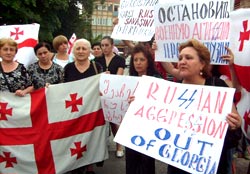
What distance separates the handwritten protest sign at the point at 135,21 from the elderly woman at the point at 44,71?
97 centimetres

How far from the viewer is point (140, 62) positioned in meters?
3.61

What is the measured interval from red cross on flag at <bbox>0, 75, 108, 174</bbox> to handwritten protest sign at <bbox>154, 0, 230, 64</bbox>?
0.92 m

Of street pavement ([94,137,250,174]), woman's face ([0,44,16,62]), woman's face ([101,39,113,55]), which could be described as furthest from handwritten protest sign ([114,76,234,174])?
woman's face ([101,39,113,55])

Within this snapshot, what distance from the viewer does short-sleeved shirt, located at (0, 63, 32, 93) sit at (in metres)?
4.11

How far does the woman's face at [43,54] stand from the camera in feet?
14.6

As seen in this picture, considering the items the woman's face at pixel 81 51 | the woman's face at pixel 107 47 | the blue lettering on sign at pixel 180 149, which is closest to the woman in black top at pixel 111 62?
the woman's face at pixel 107 47

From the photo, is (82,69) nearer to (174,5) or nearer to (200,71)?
(174,5)

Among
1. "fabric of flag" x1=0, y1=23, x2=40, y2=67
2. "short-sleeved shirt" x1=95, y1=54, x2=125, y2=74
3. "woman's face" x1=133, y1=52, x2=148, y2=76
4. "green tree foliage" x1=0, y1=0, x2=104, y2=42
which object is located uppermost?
"green tree foliage" x1=0, y1=0, x2=104, y2=42

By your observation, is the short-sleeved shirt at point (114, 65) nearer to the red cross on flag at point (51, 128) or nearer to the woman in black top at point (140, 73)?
the red cross on flag at point (51, 128)

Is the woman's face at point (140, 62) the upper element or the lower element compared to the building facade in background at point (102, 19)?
lower

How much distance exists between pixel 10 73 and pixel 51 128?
751 mm

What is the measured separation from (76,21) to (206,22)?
25.7 metres

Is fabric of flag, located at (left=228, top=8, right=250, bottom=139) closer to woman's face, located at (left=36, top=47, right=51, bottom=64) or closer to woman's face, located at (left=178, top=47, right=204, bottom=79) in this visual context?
woman's face, located at (left=178, top=47, right=204, bottom=79)

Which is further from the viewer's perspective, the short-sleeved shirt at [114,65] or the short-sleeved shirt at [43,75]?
the short-sleeved shirt at [114,65]
